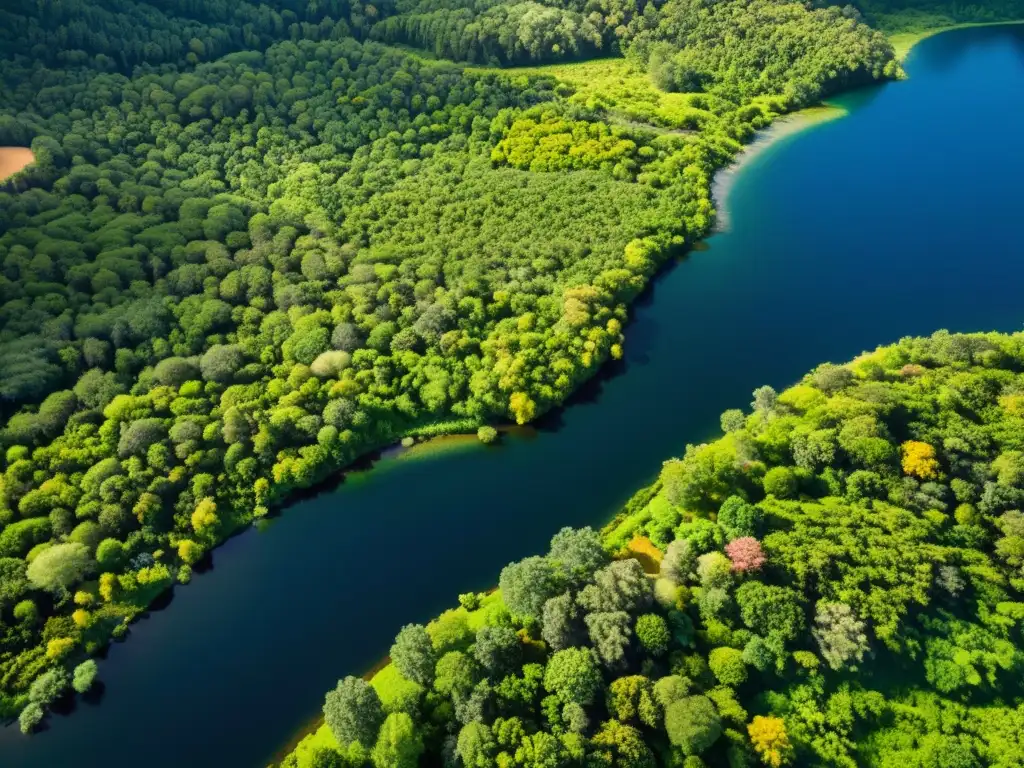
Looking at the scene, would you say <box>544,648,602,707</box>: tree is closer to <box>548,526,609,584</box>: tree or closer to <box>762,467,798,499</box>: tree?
<box>548,526,609,584</box>: tree

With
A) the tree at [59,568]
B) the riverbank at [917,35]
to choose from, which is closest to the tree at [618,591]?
the tree at [59,568]

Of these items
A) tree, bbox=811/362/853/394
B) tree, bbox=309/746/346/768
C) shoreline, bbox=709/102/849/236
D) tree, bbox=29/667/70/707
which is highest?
shoreline, bbox=709/102/849/236

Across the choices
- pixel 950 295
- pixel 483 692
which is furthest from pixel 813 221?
pixel 483 692

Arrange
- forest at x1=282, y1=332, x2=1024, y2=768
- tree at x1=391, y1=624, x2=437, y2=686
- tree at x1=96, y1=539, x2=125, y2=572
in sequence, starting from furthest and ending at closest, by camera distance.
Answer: tree at x1=96, y1=539, x2=125, y2=572 → tree at x1=391, y1=624, x2=437, y2=686 → forest at x1=282, y1=332, x2=1024, y2=768

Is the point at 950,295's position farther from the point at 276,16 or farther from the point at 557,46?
the point at 276,16

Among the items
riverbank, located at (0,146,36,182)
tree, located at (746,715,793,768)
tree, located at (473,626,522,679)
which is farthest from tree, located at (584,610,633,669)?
riverbank, located at (0,146,36,182)

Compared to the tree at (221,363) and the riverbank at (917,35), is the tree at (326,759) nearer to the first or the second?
the tree at (221,363)

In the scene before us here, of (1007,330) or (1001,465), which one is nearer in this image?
(1001,465)
